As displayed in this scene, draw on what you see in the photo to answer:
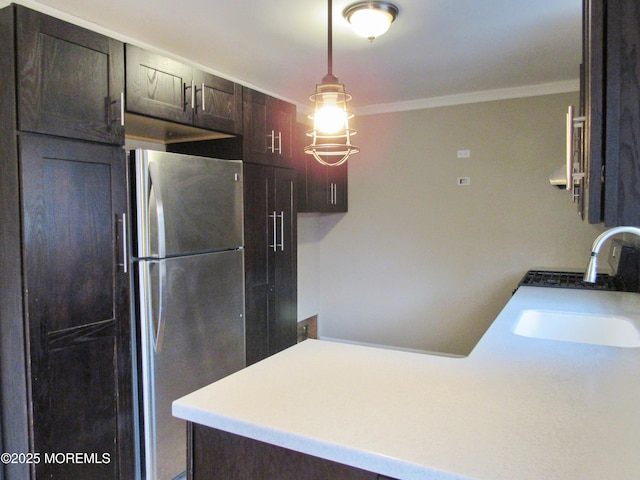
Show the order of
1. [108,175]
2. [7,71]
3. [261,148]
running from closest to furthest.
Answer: [7,71], [108,175], [261,148]

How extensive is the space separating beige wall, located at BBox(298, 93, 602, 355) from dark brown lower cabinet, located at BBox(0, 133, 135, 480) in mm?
2499

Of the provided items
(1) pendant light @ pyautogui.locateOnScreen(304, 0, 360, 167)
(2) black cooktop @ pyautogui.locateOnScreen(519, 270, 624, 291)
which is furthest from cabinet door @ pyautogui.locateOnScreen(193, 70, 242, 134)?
(2) black cooktop @ pyautogui.locateOnScreen(519, 270, 624, 291)

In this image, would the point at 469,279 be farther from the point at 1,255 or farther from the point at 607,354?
the point at 1,255

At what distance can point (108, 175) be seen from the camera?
1.97m

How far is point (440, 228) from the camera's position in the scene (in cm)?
409

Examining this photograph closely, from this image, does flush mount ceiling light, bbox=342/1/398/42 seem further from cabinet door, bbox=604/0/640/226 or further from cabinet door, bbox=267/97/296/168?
cabinet door, bbox=604/0/640/226

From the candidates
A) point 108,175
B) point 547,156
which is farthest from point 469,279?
point 108,175

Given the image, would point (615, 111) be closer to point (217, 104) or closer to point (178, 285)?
point (178, 285)

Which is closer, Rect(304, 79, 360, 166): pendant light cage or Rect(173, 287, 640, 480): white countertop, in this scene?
Rect(173, 287, 640, 480): white countertop

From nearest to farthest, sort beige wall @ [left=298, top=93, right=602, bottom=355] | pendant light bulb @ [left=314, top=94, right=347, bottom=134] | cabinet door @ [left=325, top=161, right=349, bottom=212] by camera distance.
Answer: pendant light bulb @ [left=314, top=94, right=347, bottom=134]
beige wall @ [left=298, top=93, right=602, bottom=355]
cabinet door @ [left=325, top=161, right=349, bottom=212]

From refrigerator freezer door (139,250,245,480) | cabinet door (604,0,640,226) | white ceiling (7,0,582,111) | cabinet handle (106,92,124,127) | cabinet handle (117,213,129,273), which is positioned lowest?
refrigerator freezer door (139,250,245,480)

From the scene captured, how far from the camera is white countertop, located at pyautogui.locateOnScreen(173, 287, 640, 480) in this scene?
85 centimetres

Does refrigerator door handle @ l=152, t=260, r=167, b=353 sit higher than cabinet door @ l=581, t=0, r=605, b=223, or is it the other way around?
cabinet door @ l=581, t=0, r=605, b=223

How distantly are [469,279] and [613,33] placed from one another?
3240 mm
